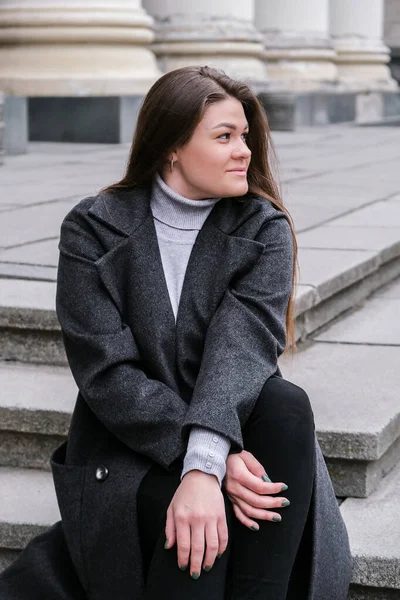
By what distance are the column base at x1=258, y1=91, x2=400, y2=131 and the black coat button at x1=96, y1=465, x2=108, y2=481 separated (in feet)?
29.6

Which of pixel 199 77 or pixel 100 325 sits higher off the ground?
pixel 199 77

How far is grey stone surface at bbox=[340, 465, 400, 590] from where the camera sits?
8.00 ft

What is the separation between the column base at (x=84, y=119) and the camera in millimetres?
9469

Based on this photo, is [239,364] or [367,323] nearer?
[239,364]

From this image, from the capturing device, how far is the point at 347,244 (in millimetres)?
4566

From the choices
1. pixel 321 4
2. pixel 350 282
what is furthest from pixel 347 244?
pixel 321 4

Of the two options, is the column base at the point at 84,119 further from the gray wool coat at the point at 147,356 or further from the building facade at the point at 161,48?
the gray wool coat at the point at 147,356

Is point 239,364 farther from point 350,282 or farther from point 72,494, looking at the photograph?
point 350,282

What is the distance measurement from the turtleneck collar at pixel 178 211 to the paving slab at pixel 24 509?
78 cm

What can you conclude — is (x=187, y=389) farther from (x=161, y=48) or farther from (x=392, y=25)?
(x=392, y=25)

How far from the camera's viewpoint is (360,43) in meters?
16.3

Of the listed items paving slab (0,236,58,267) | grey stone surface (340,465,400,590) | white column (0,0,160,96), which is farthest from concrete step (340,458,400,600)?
white column (0,0,160,96)

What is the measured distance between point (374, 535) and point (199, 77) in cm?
102

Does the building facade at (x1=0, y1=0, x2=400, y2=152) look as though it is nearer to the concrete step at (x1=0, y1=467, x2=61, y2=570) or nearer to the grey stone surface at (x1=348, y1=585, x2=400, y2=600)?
the concrete step at (x1=0, y1=467, x2=61, y2=570)
